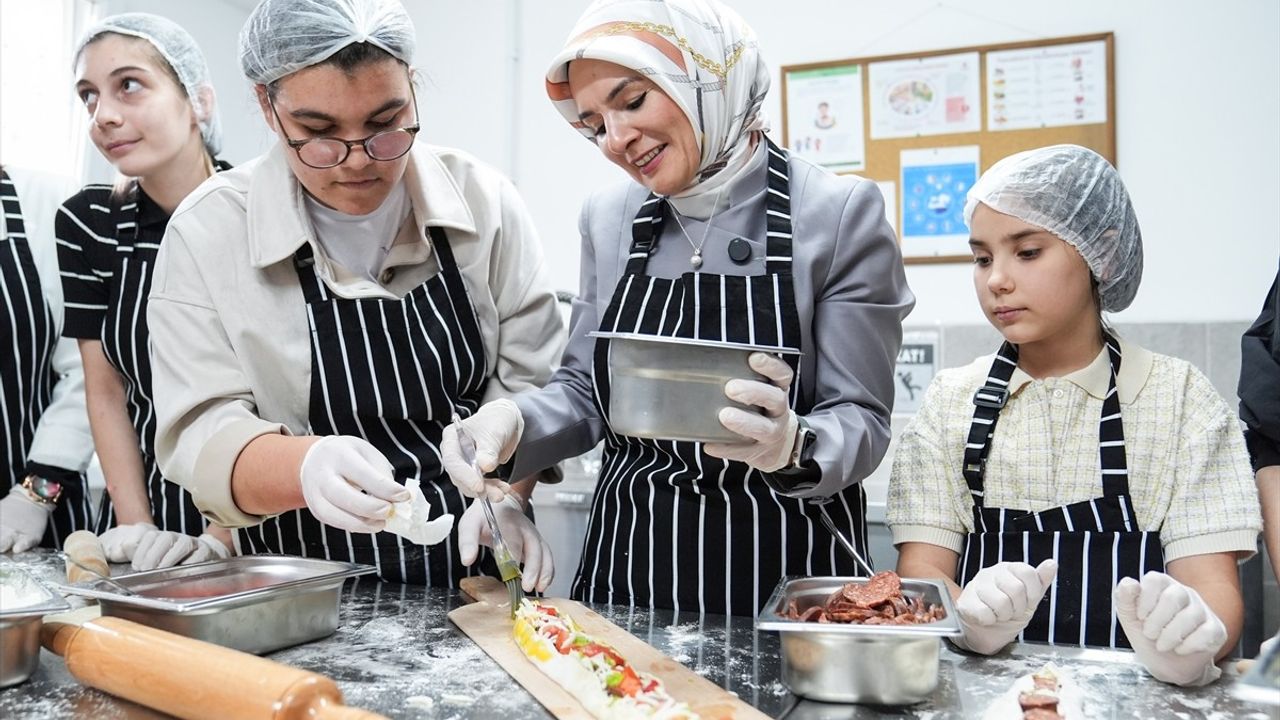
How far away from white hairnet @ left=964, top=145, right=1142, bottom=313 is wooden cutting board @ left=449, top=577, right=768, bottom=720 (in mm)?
964

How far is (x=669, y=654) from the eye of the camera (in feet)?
4.53

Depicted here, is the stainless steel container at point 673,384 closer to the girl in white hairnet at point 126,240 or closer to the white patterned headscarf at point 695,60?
the white patterned headscarf at point 695,60

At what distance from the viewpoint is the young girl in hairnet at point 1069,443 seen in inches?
62.5

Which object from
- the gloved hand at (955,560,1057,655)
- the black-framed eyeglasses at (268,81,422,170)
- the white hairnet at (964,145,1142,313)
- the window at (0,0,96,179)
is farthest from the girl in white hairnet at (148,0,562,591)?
the window at (0,0,96,179)

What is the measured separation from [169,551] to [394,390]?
20.9 inches

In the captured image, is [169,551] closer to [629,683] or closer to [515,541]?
[515,541]

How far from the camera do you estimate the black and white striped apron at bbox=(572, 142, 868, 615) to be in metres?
1.62

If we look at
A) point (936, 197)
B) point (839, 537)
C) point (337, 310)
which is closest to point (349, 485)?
point (337, 310)

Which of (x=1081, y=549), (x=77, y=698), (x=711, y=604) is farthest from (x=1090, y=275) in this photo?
(x=77, y=698)

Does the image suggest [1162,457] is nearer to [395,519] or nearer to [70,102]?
[395,519]

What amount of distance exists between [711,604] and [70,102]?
340 cm

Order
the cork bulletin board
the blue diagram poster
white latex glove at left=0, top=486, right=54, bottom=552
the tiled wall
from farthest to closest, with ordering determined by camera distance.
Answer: the blue diagram poster < the cork bulletin board < the tiled wall < white latex glove at left=0, top=486, right=54, bottom=552

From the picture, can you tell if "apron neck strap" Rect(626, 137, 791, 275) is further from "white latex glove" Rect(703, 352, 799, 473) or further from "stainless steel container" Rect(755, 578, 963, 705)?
"stainless steel container" Rect(755, 578, 963, 705)

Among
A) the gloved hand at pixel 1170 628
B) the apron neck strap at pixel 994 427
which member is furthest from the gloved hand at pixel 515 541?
the gloved hand at pixel 1170 628
